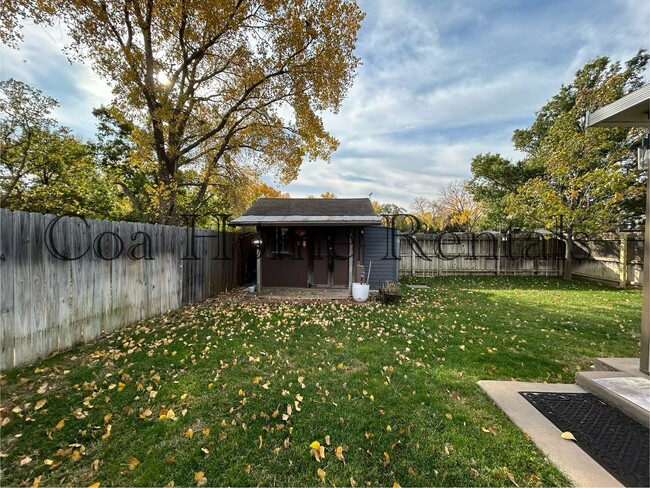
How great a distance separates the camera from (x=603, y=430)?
2.24 meters

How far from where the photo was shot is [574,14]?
570 cm

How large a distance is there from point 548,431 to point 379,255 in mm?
6853

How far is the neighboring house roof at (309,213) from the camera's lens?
743 cm

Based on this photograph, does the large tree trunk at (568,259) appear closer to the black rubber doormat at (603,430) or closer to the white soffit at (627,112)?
the white soffit at (627,112)

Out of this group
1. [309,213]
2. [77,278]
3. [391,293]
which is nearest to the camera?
[77,278]

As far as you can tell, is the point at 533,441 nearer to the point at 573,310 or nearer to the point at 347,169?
the point at 573,310

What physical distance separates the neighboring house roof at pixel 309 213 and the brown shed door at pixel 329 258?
2.24 feet

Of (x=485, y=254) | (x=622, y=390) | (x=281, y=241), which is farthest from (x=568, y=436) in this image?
(x=485, y=254)

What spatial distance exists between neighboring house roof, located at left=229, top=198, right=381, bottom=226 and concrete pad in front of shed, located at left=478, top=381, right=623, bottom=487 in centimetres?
495

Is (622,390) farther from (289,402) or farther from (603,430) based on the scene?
(289,402)

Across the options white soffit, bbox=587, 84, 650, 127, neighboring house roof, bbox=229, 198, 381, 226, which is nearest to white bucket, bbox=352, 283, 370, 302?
neighboring house roof, bbox=229, 198, 381, 226

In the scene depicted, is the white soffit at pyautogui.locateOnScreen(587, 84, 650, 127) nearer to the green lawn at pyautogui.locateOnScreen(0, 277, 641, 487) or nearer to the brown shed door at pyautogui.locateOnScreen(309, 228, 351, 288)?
the green lawn at pyautogui.locateOnScreen(0, 277, 641, 487)

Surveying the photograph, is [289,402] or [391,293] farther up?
[391,293]

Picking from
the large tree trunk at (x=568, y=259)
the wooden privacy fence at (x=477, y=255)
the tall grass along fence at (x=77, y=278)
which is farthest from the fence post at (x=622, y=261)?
the tall grass along fence at (x=77, y=278)
